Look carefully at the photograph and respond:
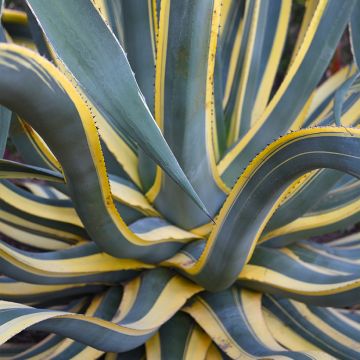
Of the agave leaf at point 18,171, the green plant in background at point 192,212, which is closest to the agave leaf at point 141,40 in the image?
the green plant in background at point 192,212

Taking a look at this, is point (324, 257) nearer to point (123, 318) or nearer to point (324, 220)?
point (324, 220)

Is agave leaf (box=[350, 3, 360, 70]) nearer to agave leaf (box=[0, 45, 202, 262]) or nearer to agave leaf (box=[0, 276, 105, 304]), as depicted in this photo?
agave leaf (box=[0, 45, 202, 262])

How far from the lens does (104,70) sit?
0.59 metres

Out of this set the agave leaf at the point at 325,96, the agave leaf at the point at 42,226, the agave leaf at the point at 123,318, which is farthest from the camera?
the agave leaf at the point at 325,96

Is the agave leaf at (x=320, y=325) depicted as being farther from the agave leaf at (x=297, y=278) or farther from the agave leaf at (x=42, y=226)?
the agave leaf at (x=42, y=226)

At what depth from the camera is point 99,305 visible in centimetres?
105

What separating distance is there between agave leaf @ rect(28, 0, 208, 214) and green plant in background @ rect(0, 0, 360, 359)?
0.20ft

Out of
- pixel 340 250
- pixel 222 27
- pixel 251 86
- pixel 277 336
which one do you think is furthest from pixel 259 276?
pixel 222 27

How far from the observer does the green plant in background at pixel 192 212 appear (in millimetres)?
767

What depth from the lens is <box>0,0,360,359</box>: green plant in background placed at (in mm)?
767

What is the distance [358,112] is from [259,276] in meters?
0.32

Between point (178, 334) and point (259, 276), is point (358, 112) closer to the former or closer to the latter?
point (259, 276)

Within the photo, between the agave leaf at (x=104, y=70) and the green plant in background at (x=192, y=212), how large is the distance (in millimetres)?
62

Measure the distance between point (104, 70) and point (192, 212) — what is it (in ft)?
1.44
